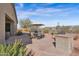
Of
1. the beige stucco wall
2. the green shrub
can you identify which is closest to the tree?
the beige stucco wall

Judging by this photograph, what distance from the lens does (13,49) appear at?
31.3 ft

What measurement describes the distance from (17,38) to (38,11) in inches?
29.6

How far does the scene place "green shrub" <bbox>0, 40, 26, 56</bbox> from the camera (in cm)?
953

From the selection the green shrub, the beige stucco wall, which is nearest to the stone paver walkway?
the green shrub

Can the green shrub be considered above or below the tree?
below

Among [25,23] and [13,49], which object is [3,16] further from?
[13,49]

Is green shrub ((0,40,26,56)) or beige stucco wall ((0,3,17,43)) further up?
beige stucco wall ((0,3,17,43))

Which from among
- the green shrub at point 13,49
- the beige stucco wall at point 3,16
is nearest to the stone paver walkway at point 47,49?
the green shrub at point 13,49

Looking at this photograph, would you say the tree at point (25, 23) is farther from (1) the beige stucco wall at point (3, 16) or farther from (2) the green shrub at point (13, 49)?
(2) the green shrub at point (13, 49)

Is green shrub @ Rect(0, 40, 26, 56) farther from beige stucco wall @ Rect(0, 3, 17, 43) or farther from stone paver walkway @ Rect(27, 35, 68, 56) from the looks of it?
stone paver walkway @ Rect(27, 35, 68, 56)

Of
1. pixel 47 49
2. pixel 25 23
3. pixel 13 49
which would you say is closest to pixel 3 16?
pixel 25 23

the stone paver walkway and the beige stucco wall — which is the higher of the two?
the beige stucco wall

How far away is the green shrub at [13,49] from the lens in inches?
375

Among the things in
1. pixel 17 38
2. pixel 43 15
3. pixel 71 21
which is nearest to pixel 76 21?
pixel 71 21
